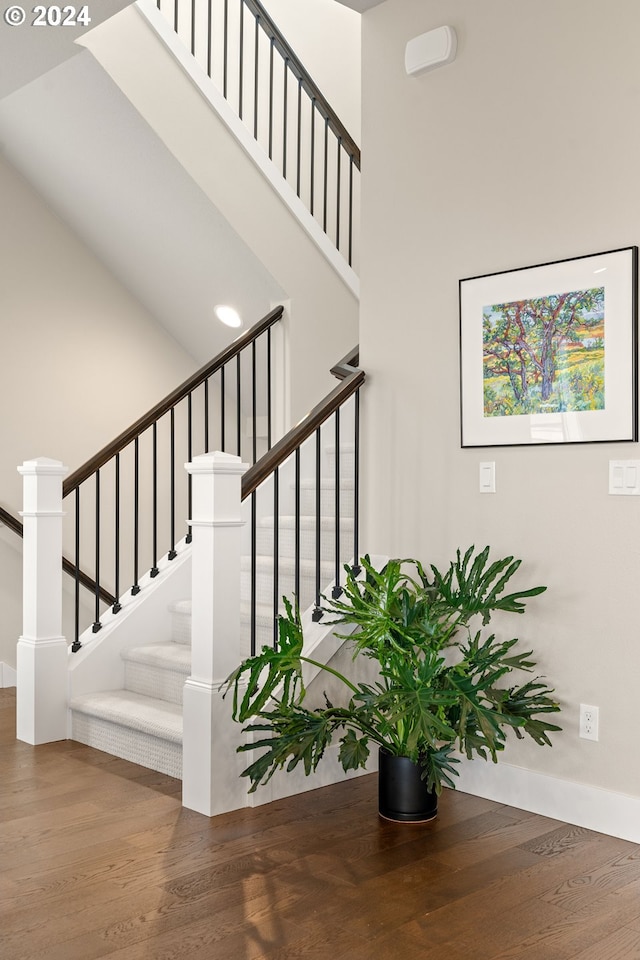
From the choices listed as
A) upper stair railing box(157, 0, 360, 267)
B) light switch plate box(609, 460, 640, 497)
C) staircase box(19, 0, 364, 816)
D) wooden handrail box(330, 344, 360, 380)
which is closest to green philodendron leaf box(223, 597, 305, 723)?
staircase box(19, 0, 364, 816)

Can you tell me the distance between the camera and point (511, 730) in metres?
3.28

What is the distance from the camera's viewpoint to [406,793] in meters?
3.02

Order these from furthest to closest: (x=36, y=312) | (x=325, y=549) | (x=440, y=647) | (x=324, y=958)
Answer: (x=36, y=312)
(x=325, y=549)
(x=440, y=647)
(x=324, y=958)

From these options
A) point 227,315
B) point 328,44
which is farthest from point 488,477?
point 328,44

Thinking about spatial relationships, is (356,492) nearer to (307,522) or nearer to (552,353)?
(307,522)

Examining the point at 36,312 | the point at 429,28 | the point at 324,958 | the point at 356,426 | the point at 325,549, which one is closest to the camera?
the point at 324,958

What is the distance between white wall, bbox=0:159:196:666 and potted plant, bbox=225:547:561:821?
274 cm

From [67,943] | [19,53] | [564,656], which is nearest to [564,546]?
[564,656]

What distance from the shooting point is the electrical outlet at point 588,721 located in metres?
3.00

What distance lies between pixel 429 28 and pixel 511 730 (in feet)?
8.72

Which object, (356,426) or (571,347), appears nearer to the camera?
(571,347)

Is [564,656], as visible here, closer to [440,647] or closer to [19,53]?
[440,647]

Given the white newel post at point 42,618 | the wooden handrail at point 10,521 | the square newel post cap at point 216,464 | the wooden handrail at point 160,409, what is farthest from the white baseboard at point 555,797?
the wooden handrail at point 10,521

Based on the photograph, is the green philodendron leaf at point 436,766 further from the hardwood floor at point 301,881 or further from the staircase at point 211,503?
the staircase at point 211,503
